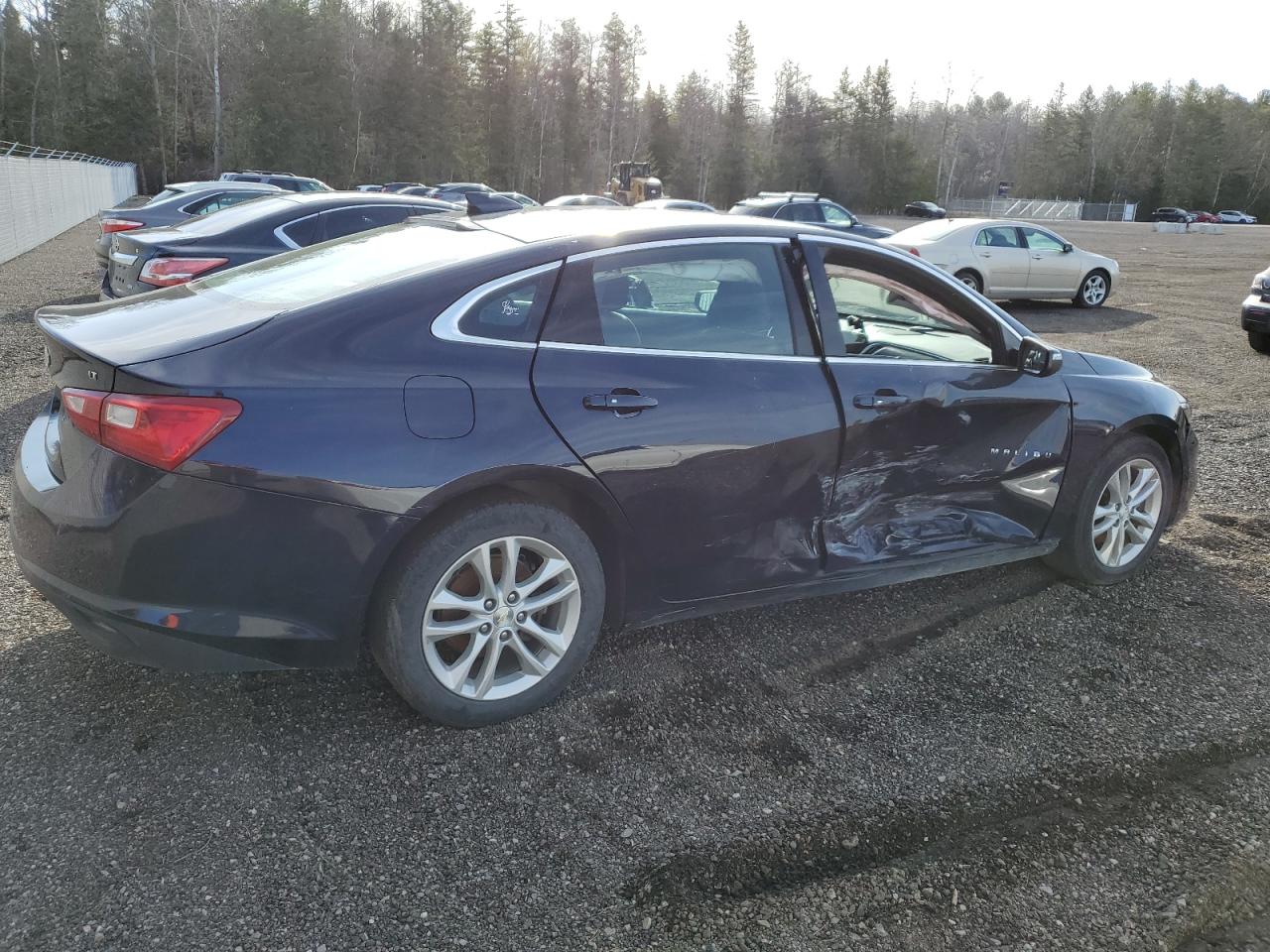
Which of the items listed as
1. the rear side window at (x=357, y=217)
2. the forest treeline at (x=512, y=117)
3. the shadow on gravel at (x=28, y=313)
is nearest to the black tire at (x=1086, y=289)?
the rear side window at (x=357, y=217)

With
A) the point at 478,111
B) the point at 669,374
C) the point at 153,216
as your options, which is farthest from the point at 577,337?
the point at 478,111

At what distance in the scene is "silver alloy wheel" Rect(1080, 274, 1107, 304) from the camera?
16.0 metres

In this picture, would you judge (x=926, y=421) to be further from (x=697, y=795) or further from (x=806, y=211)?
(x=806, y=211)

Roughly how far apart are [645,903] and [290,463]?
1.48 metres

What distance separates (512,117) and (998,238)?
74.6 metres

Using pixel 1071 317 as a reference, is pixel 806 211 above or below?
above

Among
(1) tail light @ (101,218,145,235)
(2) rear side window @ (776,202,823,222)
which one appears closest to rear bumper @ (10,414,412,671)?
(1) tail light @ (101,218,145,235)

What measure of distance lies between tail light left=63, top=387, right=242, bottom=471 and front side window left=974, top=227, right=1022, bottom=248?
14.3m

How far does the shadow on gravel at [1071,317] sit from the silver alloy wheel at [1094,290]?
164mm

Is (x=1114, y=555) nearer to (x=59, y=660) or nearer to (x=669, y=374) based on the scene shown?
(x=669, y=374)

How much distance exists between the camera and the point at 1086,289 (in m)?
16.0

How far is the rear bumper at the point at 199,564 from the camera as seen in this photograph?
102 inches

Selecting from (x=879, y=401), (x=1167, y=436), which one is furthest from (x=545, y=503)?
(x=1167, y=436)

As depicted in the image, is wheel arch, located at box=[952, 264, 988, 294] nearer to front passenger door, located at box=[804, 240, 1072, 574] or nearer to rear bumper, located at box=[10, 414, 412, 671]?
front passenger door, located at box=[804, 240, 1072, 574]
